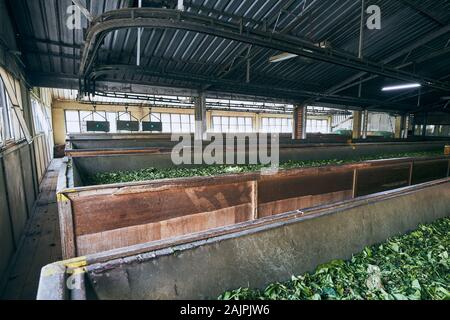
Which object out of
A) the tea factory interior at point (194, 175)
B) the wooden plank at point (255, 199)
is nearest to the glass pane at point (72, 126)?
the tea factory interior at point (194, 175)

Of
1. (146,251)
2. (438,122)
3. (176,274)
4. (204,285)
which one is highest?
(438,122)

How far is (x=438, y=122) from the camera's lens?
14070 millimetres

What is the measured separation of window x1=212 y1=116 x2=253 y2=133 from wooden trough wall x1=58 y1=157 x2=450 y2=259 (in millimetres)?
15238

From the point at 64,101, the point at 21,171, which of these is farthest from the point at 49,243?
the point at 64,101

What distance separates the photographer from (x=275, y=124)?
21000 mm

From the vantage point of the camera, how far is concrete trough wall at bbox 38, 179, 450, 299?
109 centimetres

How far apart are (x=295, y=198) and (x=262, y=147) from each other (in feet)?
6.43

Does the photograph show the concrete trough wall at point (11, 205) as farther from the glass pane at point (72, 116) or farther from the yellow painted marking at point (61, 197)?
the glass pane at point (72, 116)

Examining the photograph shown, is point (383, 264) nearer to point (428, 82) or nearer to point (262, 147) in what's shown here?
point (262, 147)

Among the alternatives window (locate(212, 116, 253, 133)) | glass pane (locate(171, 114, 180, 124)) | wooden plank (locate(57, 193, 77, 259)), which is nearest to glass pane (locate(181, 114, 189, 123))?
glass pane (locate(171, 114, 180, 124))

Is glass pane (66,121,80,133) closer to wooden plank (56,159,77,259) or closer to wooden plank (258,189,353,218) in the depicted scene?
wooden plank (56,159,77,259)

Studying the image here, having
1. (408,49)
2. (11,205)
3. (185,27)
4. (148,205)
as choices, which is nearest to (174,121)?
(408,49)

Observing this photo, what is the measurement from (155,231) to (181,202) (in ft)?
1.29

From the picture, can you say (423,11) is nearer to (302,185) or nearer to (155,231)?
(302,185)
